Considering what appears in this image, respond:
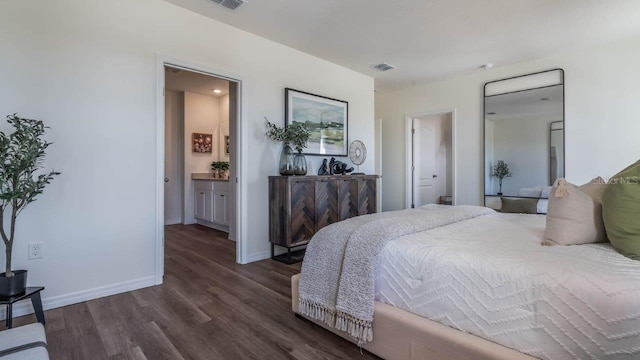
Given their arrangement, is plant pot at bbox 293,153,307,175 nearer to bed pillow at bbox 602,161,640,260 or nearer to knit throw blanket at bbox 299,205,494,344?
knit throw blanket at bbox 299,205,494,344

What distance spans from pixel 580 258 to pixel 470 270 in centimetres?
43

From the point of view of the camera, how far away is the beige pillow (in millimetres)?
1475

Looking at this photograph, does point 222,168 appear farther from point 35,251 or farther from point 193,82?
point 35,251

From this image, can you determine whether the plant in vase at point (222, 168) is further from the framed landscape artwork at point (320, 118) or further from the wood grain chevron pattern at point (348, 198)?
the wood grain chevron pattern at point (348, 198)

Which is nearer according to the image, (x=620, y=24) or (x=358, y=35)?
(x=620, y=24)

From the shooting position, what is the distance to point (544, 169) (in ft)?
13.4

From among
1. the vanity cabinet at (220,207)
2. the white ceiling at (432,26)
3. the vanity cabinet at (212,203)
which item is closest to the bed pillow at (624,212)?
the white ceiling at (432,26)

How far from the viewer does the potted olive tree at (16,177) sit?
1848mm

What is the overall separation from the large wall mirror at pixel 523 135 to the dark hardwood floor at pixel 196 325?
3435 mm

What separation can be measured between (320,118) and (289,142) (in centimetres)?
72

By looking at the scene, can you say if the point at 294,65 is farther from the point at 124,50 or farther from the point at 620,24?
the point at 620,24

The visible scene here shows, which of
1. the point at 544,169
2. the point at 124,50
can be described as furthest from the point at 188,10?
the point at 544,169

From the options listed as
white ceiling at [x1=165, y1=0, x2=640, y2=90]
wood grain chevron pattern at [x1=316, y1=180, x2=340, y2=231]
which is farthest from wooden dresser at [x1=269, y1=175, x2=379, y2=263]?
white ceiling at [x1=165, y1=0, x2=640, y2=90]

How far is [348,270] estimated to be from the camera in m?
1.64
